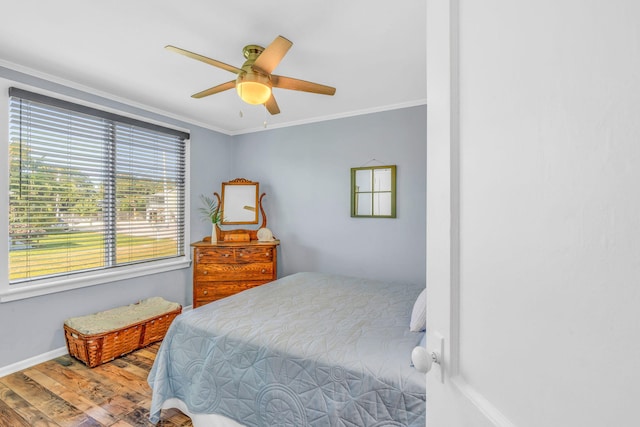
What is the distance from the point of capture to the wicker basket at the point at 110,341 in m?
2.56

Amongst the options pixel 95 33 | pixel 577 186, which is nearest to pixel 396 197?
pixel 95 33

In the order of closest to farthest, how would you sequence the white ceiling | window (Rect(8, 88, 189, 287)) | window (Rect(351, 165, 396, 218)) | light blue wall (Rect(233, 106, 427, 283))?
the white ceiling → window (Rect(8, 88, 189, 287)) → light blue wall (Rect(233, 106, 427, 283)) → window (Rect(351, 165, 396, 218))

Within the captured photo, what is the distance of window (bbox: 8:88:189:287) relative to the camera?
2539 millimetres

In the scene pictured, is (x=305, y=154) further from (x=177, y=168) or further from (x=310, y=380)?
(x=310, y=380)

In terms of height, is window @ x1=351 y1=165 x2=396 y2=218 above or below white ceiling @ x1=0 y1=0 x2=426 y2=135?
below

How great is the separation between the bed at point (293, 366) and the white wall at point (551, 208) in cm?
83

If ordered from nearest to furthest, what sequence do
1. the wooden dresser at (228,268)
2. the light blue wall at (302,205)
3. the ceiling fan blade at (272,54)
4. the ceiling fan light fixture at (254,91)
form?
the ceiling fan blade at (272,54) < the ceiling fan light fixture at (254,91) < the light blue wall at (302,205) < the wooden dresser at (228,268)

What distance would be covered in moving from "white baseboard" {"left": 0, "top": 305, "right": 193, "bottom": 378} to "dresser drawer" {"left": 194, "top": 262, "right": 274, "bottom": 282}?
1.28 m

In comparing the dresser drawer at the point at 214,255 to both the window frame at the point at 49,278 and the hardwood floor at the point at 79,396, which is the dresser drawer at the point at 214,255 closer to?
the window frame at the point at 49,278

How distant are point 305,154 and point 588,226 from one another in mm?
3641

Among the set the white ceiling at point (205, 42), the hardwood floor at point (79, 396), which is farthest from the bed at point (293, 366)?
the white ceiling at point (205, 42)

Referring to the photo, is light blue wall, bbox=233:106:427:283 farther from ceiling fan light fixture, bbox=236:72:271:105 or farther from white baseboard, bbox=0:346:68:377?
white baseboard, bbox=0:346:68:377

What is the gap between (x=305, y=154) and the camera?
3869 mm

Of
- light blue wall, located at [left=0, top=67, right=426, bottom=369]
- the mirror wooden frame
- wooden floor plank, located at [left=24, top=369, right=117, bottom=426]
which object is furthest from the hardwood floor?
the mirror wooden frame
